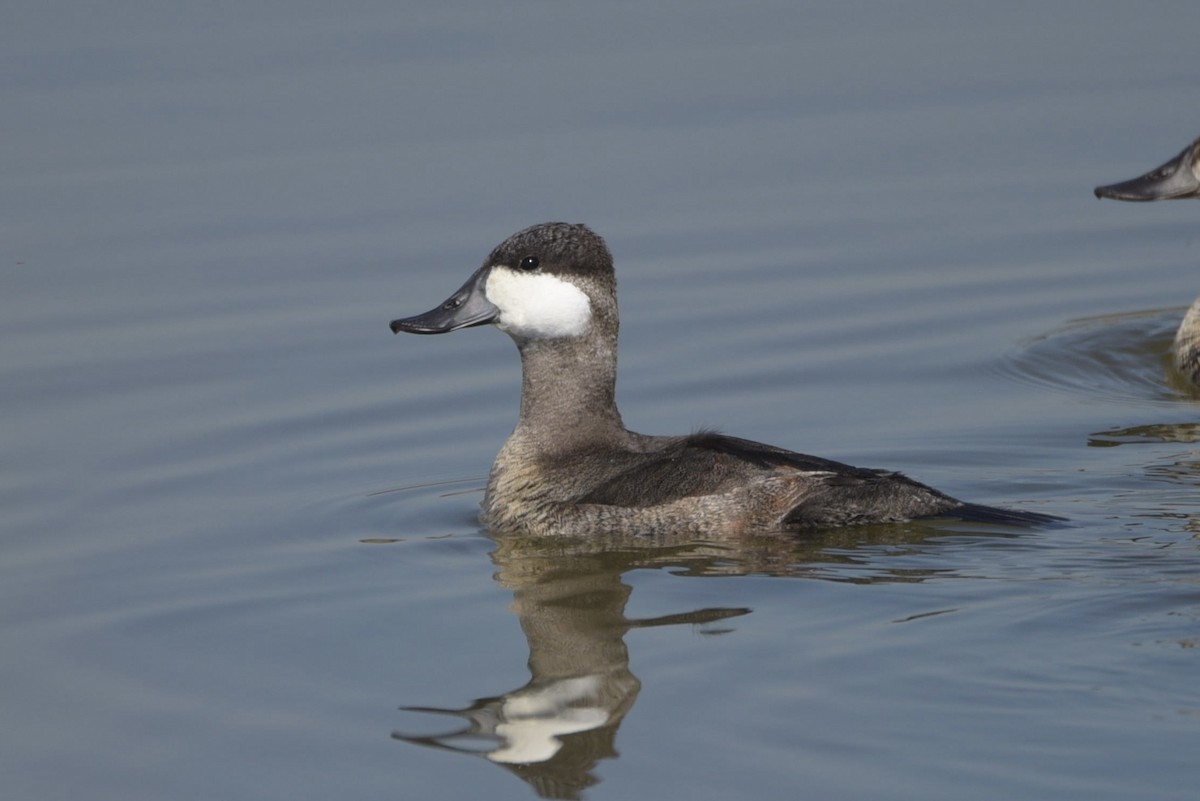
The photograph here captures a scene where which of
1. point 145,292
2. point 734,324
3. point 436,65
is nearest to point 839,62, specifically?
point 436,65

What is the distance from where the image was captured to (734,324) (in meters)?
10.1

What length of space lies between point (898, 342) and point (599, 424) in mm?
2511

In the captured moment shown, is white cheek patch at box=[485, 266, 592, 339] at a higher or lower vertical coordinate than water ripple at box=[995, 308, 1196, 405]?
higher

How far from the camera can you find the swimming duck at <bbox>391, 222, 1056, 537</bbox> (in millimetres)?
7367

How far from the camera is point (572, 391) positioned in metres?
7.93

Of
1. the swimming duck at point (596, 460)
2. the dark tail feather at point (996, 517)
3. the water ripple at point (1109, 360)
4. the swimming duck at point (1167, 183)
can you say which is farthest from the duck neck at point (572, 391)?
the swimming duck at point (1167, 183)

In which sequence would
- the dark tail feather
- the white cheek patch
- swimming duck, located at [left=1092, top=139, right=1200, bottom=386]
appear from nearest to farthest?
the dark tail feather
the white cheek patch
swimming duck, located at [left=1092, top=139, right=1200, bottom=386]

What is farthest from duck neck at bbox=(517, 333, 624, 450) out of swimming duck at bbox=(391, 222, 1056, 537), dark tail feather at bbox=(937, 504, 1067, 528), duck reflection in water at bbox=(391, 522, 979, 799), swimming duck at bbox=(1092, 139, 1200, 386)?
swimming duck at bbox=(1092, 139, 1200, 386)

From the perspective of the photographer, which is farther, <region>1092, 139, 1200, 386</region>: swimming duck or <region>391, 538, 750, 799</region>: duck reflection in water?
<region>1092, 139, 1200, 386</region>: swimming duck

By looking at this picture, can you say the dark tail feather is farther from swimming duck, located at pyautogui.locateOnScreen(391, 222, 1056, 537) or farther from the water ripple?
the water ripple

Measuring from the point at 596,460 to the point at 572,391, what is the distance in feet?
1.15

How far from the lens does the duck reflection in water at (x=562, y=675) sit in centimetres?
564

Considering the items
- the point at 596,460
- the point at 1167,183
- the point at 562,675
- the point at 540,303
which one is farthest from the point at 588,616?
the point at 1167,183

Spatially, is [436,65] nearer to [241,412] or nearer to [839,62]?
[839,62]
